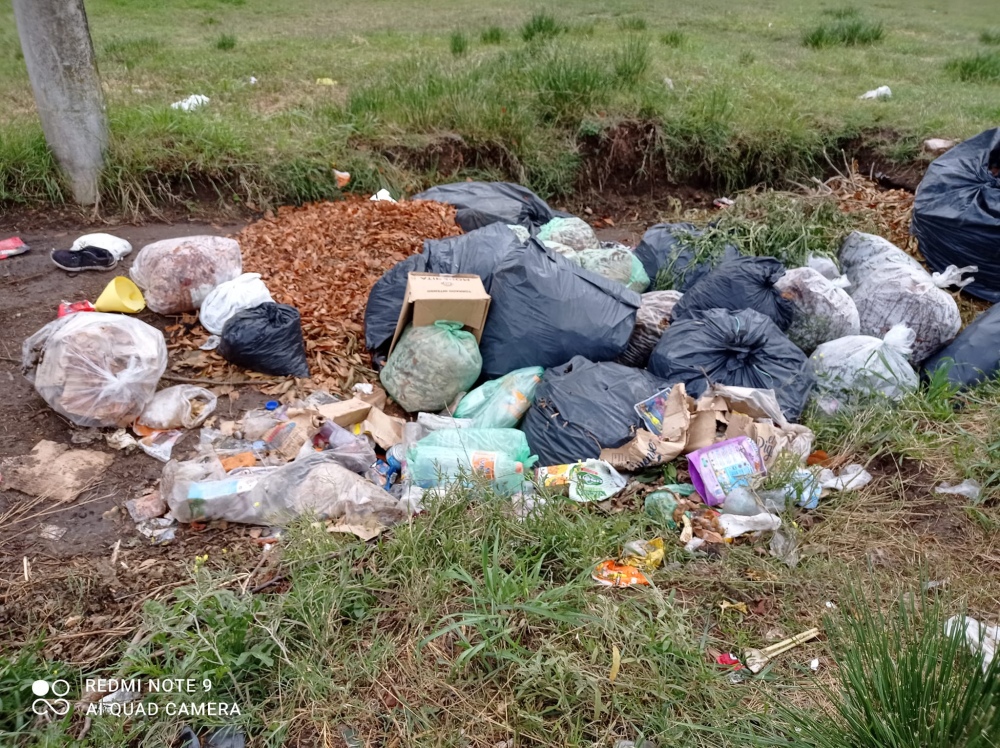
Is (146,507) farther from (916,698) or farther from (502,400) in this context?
(916,698)

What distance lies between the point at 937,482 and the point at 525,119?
3656 millimetres

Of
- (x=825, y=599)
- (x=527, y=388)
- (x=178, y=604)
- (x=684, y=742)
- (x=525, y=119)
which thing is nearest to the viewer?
(x=684, y=742)

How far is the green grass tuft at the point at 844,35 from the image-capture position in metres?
8.58

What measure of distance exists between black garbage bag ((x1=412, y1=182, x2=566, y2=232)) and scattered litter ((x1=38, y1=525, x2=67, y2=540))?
2.62 metres

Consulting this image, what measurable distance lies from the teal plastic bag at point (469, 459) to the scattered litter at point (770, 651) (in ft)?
3.08

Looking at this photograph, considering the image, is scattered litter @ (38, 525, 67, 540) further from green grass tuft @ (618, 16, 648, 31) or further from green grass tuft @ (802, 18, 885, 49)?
green grass tuft @ (802, 18, 885, 49)

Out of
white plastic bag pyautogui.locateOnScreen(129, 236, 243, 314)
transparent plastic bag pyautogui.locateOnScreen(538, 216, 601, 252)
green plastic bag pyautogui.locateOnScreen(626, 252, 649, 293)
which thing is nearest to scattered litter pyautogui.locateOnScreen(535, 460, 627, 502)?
green plastic bag pyautogui.locateOnScreen(626, 252, 649, 293)

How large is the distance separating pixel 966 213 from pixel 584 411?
265 centimetres

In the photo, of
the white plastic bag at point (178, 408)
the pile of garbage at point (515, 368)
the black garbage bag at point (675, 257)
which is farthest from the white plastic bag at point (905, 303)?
the white plastic bag at point (178, 408)

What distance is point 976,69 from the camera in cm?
715

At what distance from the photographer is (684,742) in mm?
1604

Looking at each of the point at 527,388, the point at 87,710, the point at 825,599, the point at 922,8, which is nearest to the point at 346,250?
the point at 527,388

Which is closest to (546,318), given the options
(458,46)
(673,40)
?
(458,46)

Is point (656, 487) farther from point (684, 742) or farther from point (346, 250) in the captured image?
point (346, 250)
